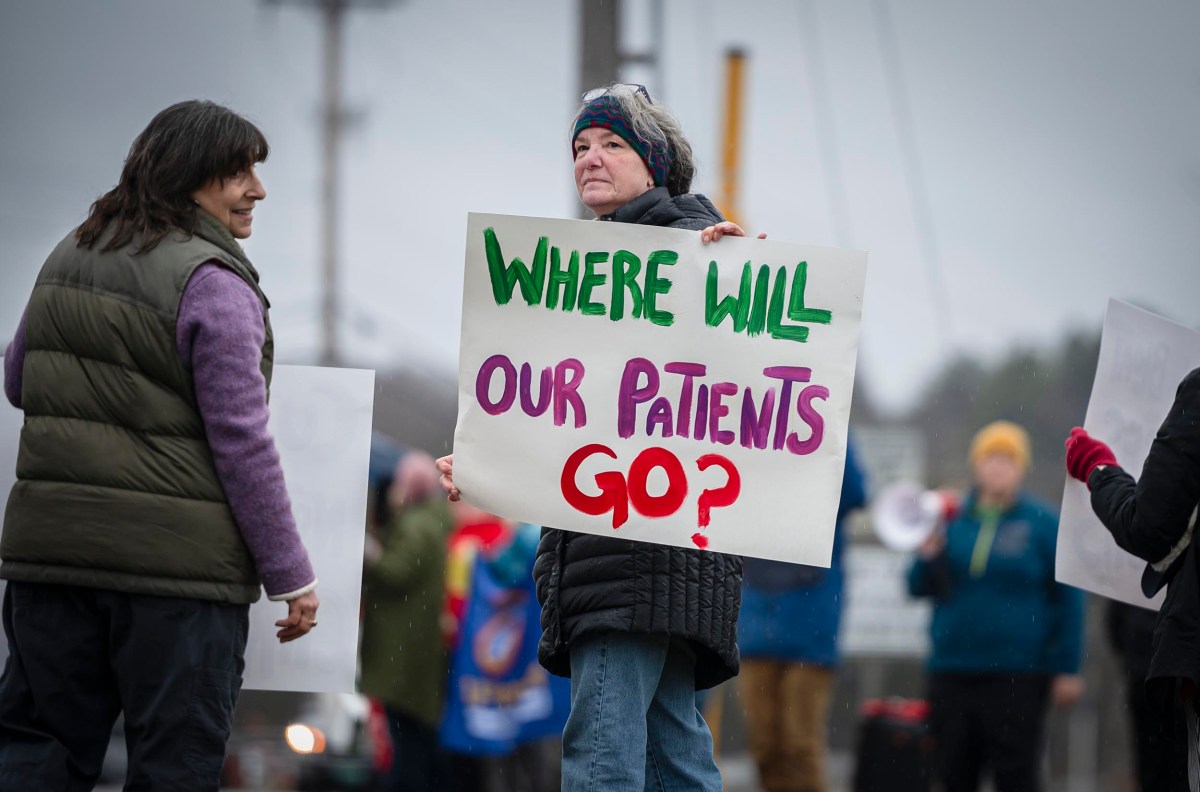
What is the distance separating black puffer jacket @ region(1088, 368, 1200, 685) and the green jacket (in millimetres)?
2281

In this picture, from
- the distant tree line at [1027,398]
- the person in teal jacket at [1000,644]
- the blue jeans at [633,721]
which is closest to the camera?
the blue jeans at [633,721]

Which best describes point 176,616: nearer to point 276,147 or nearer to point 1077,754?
point 276,147

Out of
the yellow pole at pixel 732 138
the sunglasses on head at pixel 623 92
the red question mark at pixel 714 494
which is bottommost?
the red question mark at pixel 714 494

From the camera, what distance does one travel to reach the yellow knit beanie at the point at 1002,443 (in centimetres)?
449

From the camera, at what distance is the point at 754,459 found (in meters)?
2.33

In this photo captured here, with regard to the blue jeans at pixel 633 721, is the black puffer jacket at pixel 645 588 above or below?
above

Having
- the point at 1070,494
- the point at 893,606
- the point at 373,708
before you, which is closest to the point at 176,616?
the point at 1070,494

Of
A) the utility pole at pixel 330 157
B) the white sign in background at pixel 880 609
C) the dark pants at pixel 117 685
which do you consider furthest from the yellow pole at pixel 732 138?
the dark pants at pixel 117 685

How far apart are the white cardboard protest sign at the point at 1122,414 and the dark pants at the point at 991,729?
4.12ft

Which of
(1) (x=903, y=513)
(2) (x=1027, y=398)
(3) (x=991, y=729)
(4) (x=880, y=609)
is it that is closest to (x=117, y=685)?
(3) (x=991, y=729)

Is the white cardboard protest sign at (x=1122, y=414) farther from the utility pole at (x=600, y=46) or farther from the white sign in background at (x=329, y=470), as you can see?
the utility pole at (x=600, y=46)

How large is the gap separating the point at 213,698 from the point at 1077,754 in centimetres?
460

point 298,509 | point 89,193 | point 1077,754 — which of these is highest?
point 89,193

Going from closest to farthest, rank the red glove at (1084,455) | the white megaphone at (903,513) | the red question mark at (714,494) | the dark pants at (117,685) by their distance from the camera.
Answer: the dark pants at (117,685) → the red question mark at (714,494) → the red glove at (1084,455) → the white megaphone at (903,513)
